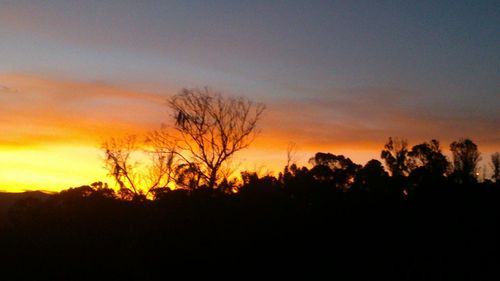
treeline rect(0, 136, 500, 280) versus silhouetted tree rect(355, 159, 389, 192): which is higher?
silhouetted tree rect(355, 159, 389, 192)

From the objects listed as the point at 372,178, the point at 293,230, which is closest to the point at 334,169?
the point at 372,178

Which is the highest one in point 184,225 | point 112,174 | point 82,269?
point 112,174

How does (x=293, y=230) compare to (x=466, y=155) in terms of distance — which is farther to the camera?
(x=466, y=155)

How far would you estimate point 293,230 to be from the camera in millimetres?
29281

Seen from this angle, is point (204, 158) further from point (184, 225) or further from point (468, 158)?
Answer: point (468, 158)

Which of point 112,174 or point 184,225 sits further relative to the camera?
point 112,174

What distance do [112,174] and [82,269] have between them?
59.0ft

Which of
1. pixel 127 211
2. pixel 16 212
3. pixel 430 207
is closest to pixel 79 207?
pixel 127 211

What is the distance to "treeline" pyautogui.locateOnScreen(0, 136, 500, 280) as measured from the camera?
25438 mm

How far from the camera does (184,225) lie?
3072cm

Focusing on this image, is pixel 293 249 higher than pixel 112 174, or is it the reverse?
pixel 112 174

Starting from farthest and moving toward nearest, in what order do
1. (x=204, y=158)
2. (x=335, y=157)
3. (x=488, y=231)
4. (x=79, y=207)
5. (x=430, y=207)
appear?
(x=335, y=157) < (x=79, y=207) < (x=204, y=158) < (x=430, y=207) < (x=488, y=231)

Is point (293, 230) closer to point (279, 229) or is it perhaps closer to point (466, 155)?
point (279, 229)

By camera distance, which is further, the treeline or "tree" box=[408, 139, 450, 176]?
"tree" box=[408, 139, 450, 176]
